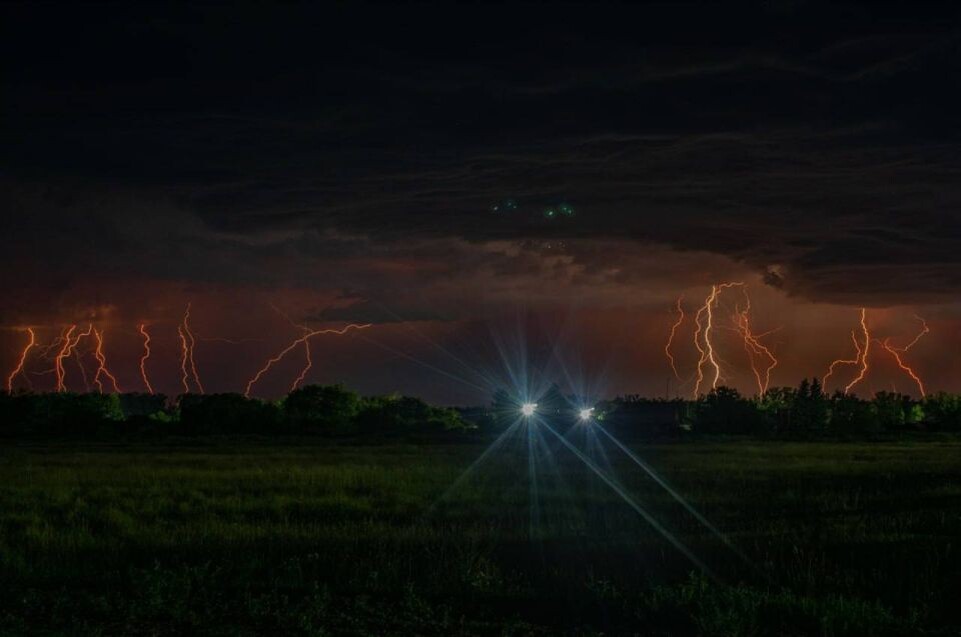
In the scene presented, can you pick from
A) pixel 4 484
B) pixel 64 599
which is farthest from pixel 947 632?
pixel 4 484

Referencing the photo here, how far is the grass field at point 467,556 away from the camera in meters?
11.8

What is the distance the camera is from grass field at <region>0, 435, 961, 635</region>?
11828 mm

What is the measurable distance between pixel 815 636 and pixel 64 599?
324 inches

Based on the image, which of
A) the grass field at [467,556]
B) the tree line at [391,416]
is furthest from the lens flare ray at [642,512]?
the tree line at [391,416]

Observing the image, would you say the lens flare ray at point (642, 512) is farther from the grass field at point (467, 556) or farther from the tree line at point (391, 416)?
the tree line at point (391, 416)

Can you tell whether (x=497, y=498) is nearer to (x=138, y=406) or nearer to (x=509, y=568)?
(x=509, y=568)

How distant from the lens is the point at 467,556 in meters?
15.3

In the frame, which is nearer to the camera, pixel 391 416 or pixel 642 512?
pixel 642 512

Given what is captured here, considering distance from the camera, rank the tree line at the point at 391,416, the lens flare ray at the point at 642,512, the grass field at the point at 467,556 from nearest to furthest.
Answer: the grass field at the point at 467,556 < the lens flare ray at the point at 642,512 < the tree line at the point at 391,416

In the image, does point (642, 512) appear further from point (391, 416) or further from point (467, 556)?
point (391, 416)

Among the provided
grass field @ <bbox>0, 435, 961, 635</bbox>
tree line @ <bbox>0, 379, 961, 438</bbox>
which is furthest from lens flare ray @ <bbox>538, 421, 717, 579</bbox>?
tree line @ <bbox>0, 379, 961, 438</bbox>

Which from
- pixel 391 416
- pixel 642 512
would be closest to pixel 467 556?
pixel 642 512

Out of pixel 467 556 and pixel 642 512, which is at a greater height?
pixel 642 512

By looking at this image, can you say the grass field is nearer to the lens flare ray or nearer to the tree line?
the lens flare ray
